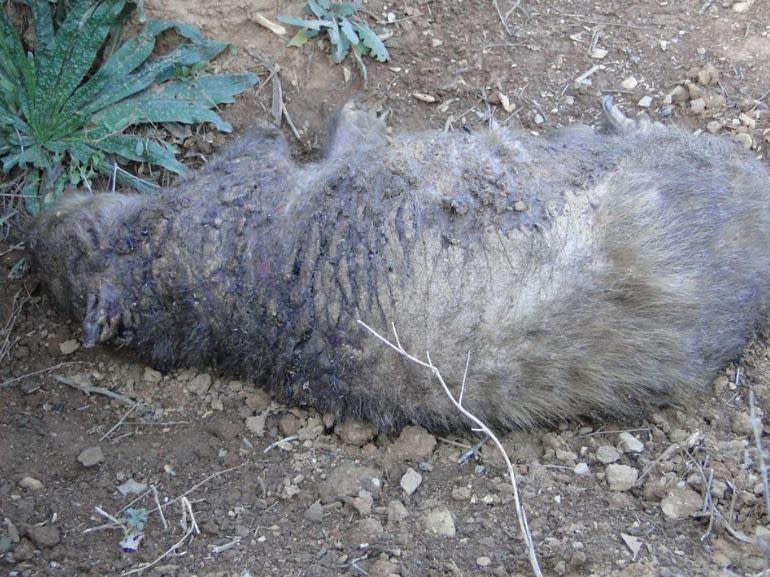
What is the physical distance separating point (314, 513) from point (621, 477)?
3.93ft

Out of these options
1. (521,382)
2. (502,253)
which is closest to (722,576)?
(521,382)

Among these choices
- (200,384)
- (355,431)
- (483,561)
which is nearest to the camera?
(483,561)

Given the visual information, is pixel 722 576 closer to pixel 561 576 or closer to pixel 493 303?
pixel 561 576

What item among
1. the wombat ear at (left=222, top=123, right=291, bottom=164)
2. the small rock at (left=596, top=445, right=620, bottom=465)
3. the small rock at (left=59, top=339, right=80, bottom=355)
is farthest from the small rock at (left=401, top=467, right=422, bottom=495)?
the small rock at (left=59, top=339, right=80, bottom=355)

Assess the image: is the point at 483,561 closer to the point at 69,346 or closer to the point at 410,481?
the point at 410,481

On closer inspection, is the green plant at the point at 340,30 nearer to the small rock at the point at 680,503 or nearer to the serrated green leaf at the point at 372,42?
the serrated green leaf at the point at 372,42

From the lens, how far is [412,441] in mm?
3738

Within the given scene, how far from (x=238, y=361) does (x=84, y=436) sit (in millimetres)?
735

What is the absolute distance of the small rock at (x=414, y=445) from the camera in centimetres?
370

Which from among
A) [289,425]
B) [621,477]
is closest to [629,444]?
[621,477]

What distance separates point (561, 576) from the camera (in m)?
2.91

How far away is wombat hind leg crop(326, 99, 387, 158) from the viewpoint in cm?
435

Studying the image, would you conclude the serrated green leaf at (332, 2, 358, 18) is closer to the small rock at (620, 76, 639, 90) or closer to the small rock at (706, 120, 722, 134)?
the small rock at (620, 76, 639, 90)

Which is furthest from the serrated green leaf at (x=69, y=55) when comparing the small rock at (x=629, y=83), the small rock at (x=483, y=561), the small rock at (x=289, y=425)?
the small rock at (x=483, y=561)
